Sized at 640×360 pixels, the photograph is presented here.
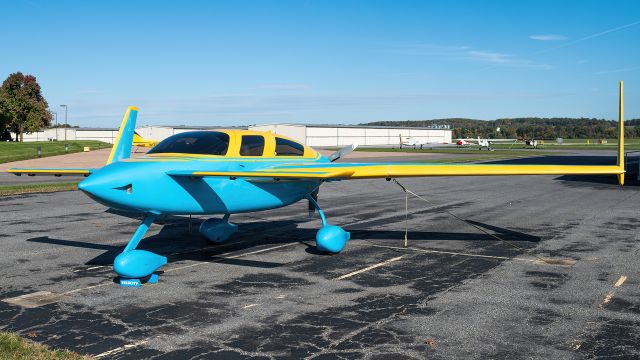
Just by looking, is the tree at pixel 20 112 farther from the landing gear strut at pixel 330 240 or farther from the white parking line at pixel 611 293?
the white parking line at pixel 611 293

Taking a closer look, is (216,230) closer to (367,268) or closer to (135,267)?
(135,267)

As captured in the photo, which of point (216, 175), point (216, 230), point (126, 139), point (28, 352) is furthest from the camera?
point (216, 230)

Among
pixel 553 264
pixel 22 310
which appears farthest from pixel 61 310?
pixel 553 264

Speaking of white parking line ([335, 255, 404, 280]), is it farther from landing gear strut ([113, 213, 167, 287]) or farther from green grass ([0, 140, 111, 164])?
green grass ([0, 140, 111, 164])

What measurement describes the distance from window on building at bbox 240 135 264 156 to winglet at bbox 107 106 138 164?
2.43 meters

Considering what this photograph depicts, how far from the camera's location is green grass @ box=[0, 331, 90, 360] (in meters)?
5.77

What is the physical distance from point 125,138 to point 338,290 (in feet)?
18.6

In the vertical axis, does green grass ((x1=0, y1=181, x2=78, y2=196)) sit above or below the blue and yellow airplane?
below

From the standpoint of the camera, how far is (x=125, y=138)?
11.2m

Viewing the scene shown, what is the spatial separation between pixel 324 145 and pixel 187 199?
104193 millimetres

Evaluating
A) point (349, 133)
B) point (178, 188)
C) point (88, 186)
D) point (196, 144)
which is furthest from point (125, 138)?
point (349, 133)

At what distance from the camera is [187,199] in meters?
Answer: 9.45

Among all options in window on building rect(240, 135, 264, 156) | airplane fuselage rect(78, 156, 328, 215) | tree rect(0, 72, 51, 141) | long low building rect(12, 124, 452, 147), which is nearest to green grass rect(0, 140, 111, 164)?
tree rect(0, 72, 51, 141)

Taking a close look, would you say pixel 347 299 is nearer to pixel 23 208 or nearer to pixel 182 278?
pixel 182 278
